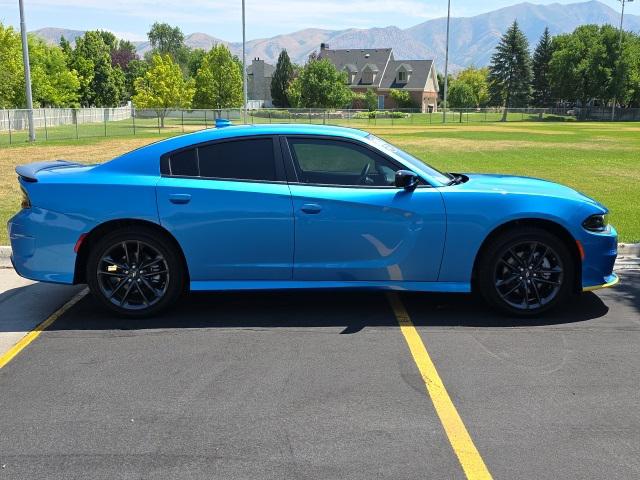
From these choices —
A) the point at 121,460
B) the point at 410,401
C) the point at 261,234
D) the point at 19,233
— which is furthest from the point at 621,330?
the point at 19,233

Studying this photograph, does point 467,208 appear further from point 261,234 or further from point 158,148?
point 158,148

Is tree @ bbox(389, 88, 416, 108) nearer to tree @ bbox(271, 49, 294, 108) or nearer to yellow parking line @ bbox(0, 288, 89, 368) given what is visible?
tree @ bbox(271, 49, 294, 108)

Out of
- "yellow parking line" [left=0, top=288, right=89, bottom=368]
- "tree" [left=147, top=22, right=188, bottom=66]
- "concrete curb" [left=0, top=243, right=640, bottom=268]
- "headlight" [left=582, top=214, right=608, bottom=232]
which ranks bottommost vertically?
"yellow parking line" [left=0, top=288, right=89, bottom=368]

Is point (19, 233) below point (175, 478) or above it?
above

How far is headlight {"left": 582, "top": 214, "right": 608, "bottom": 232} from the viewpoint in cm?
532

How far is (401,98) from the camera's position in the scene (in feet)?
300

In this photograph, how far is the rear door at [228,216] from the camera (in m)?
5.22

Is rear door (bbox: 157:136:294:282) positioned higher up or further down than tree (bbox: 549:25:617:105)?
further down

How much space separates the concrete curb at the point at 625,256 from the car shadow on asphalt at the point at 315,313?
4.77ft

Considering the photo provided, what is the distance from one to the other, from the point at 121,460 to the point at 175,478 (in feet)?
1.15

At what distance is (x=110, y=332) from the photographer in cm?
516

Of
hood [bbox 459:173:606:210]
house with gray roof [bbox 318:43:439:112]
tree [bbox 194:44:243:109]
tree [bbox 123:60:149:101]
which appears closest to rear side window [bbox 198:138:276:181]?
hood [bbox 459:173:606:210]

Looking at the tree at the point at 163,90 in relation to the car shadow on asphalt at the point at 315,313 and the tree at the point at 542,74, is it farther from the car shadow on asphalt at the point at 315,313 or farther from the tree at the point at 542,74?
the tree at the point at 542,74

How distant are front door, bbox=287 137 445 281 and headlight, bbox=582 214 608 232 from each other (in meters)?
1.22
